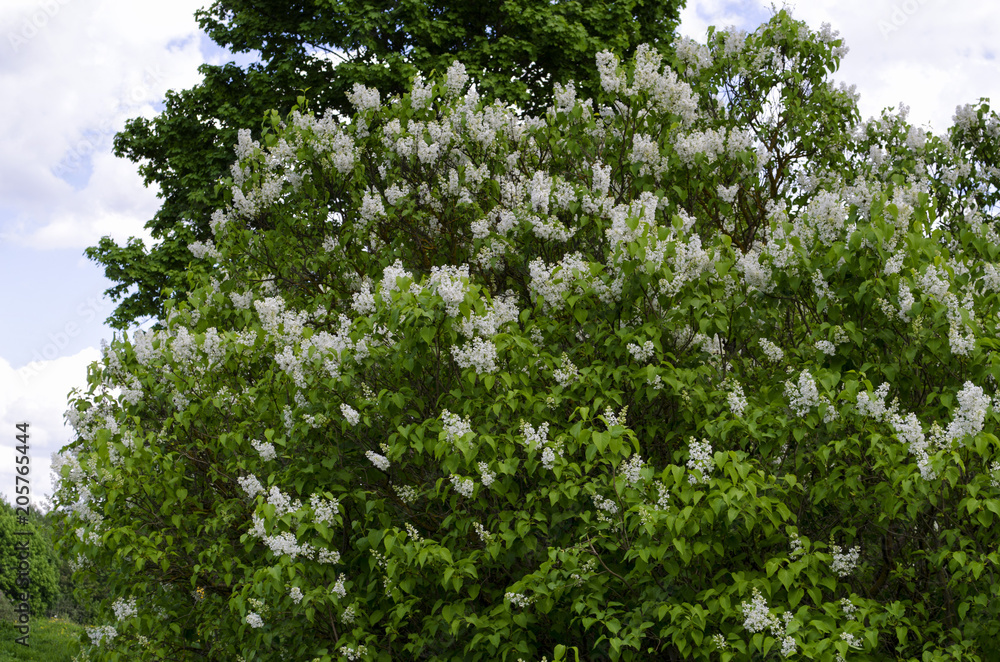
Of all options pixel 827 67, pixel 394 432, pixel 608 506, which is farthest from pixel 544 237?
pixel 827 67

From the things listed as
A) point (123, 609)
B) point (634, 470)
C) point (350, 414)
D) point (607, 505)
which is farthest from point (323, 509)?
point (123, 609)

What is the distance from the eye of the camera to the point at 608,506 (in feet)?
15.6

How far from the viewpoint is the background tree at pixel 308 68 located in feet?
48.6

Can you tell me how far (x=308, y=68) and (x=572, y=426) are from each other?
12.8 m

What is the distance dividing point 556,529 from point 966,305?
8.98ft

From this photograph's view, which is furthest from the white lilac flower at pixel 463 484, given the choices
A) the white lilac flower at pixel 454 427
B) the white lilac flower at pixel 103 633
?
the white lilac flower at pixel 103 633

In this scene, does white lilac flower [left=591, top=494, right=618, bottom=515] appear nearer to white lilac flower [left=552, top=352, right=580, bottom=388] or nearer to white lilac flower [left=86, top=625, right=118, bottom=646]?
white lilac flower [left=552, top=352, right=580, bottom=388]

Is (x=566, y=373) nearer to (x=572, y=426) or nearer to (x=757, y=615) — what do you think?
(x=572, y=426)

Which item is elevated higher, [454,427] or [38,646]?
[454,427]

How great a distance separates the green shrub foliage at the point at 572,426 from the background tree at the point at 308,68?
7.47m

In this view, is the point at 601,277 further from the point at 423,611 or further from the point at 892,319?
the point at 423,611

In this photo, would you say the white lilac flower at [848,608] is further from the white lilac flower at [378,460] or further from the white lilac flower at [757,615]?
the white lilac flower at [378,460]

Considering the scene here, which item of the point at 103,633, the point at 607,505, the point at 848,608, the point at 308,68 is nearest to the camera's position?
the point at 848,608

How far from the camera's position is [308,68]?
15.8 meters
